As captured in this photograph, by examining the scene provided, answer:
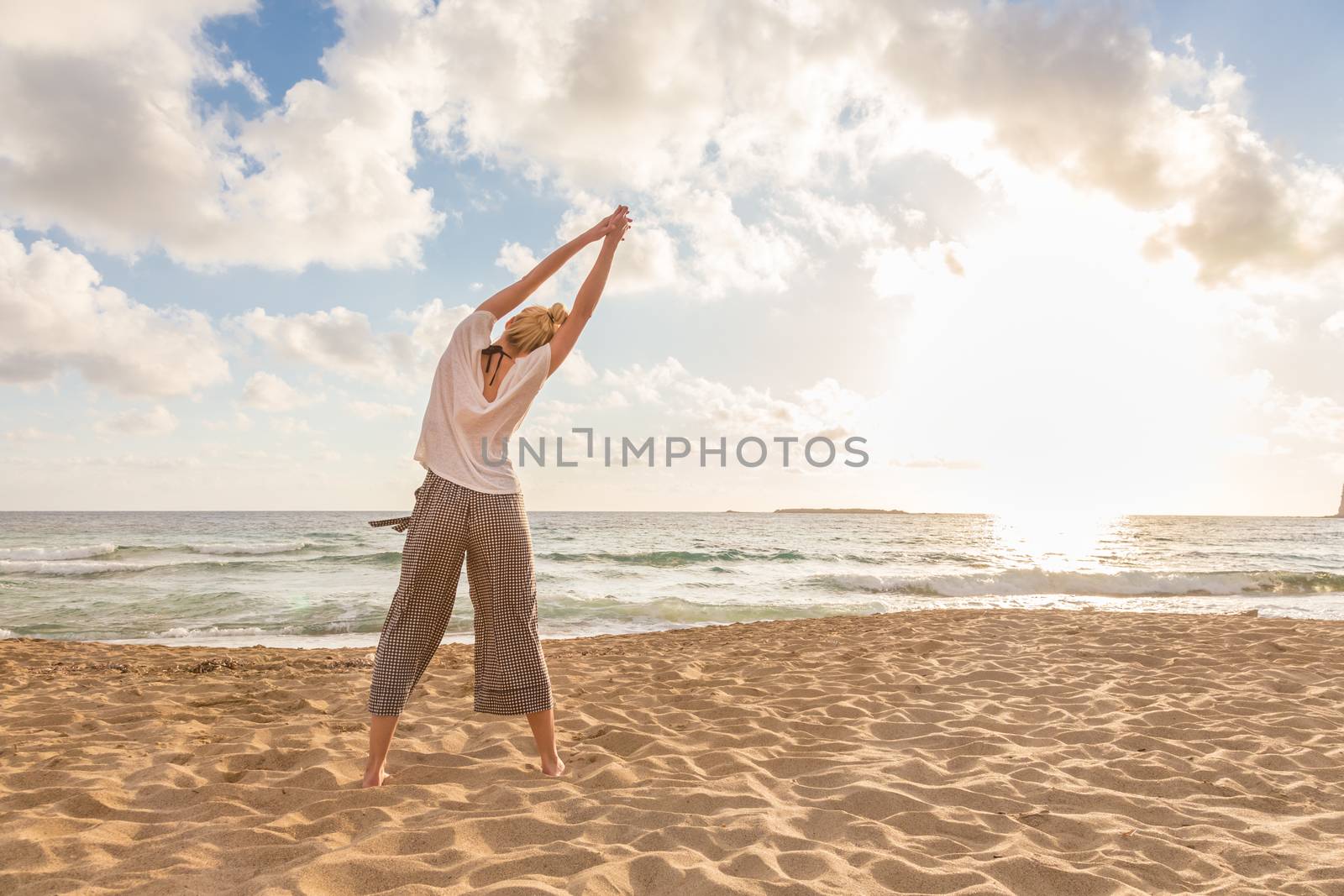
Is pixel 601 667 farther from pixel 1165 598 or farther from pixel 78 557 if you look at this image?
pixel 78 557

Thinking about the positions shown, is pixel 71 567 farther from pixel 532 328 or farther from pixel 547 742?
pixel 532 328

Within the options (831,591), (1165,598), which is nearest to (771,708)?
(831,591)

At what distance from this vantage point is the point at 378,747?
308 cm

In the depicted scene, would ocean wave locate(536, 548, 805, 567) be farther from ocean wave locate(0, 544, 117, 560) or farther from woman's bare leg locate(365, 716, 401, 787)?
woman's bare leg locate(365, 716, 401, 787)

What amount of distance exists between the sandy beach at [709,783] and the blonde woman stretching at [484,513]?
0.51m

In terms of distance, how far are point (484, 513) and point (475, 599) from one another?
37 cm

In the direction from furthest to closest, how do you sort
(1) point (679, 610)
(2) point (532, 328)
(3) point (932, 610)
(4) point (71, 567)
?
1. (4) point (71, 567)
2. (1) point (679, 610)
3. (3) point (932, 610)
4. (2) point (532, 328)

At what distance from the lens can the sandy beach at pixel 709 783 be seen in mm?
2352

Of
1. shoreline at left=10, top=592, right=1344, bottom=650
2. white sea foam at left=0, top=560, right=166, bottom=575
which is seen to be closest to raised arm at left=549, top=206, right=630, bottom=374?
shoreline at left=10, top=592, right=1344, bottom=650

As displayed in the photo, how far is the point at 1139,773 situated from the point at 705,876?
2.33 m

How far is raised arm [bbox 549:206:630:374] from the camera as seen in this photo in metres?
3.05

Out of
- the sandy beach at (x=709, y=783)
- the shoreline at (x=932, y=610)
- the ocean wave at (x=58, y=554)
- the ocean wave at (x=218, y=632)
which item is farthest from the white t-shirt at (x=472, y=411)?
the ocean wave at (x=58, y=554)

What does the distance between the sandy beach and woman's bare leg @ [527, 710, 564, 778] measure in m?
0.09

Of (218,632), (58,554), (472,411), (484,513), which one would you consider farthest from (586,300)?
(58,554)
